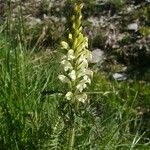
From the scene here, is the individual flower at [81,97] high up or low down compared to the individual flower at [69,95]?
down

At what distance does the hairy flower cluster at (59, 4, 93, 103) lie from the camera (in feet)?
11.4

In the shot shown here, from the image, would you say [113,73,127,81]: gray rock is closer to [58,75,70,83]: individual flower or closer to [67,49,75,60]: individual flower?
[58,75,70,83]: individual flower

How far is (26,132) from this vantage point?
178 inches

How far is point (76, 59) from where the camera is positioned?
11.8 feet

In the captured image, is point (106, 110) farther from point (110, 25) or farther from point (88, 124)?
point (110, 25)

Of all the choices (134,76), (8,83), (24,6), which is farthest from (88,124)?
(24,6)

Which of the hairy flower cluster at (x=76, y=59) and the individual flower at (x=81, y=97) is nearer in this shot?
the hairy flower cluster at (x=76, y=59)

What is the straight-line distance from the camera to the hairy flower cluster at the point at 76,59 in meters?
3.48

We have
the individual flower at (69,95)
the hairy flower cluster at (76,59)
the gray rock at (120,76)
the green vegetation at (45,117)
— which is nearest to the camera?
the hairy flower cluster at (76,59)

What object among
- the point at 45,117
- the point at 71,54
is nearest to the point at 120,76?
the point at 45,117

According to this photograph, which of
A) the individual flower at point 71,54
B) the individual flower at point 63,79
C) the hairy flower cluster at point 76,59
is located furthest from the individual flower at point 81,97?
the individual flower at point 71,54

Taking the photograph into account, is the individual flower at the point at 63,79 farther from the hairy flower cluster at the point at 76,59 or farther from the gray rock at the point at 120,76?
the gray rock at the point at 120,76

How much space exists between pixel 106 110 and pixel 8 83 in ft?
3.87

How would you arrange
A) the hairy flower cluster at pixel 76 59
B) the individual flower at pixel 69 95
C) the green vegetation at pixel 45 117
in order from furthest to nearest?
the green vegetation at pixel 45 117 → the individual flower at pixel 69 95 → the hairy flower cluster at pixel 76 59
